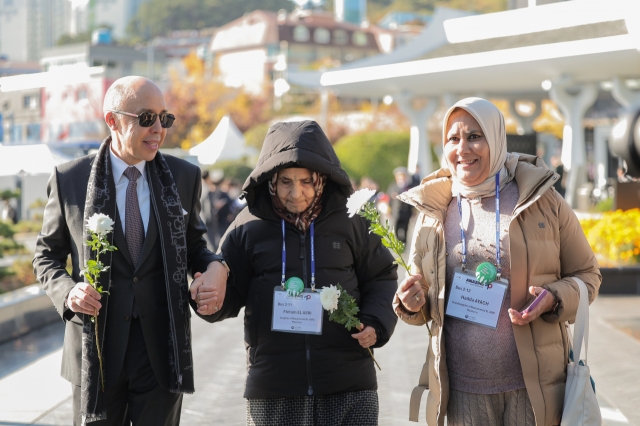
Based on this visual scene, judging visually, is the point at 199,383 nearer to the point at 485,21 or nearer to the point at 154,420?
the point at 154,420

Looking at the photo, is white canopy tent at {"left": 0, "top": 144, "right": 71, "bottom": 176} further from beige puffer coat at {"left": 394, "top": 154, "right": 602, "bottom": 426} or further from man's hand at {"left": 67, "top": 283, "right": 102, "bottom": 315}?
beige puffer coat at {"left": 394, "top": 154, "right": 602, "bottom": 426}

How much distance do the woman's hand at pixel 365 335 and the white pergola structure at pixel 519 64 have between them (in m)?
18.1

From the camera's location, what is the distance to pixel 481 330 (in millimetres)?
3697

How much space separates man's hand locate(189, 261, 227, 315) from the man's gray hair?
2.66 ft

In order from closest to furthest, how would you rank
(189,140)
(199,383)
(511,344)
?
(511,344) < (199,383) < (189,140)

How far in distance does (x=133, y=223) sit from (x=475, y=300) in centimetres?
151

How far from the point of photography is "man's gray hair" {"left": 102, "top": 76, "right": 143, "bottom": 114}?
3.87 m

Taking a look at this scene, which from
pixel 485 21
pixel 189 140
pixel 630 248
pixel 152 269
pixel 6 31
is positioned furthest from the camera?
pixel 6 31

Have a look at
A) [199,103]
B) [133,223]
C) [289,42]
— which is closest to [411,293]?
[133,223]

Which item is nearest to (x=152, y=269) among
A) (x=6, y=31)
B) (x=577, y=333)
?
(x=577, y=333)

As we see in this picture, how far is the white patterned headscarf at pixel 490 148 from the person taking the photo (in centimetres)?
364

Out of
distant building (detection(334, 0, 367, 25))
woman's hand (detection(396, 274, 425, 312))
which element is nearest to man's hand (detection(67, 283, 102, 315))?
woman's hand (detection(396, 274, 425, 312))

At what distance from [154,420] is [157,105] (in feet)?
4.48

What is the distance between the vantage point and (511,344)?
144 inches
